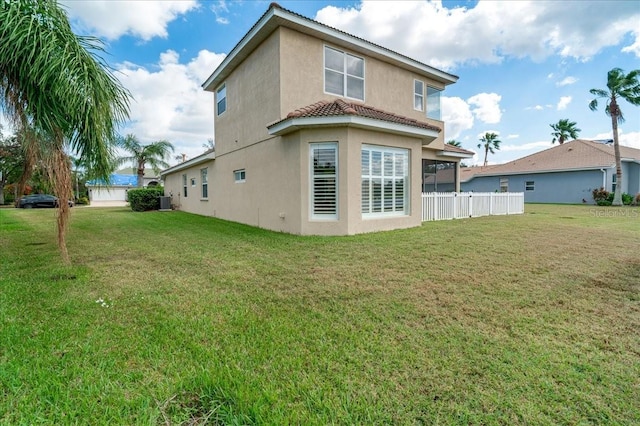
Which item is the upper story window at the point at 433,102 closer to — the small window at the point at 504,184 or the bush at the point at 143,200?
the bush at the point at 143,200

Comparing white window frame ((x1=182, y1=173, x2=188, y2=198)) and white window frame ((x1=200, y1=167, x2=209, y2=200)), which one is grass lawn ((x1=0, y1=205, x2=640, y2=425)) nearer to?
white window frame ((x1=200, y1=167, x2=209, y2=200))

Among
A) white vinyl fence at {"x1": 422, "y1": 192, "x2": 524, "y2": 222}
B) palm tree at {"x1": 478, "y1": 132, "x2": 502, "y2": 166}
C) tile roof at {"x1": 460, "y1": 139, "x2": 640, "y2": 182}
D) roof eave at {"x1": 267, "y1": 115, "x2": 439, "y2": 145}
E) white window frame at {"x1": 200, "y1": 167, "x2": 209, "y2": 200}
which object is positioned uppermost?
palm tree at {"x1": 478, "y1": 132, "x2": 502, "y2": 166}

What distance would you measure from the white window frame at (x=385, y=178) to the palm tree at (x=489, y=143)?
51248 mm

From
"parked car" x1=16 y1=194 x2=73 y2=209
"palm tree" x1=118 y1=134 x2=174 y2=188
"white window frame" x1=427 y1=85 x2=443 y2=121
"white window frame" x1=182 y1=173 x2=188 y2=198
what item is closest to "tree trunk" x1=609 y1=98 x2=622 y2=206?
"white window frame" x1=427 y1=85 x2=443 y2=121

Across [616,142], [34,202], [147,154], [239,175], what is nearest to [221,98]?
[239,175]

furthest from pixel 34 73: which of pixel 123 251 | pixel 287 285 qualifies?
pixel 287 285

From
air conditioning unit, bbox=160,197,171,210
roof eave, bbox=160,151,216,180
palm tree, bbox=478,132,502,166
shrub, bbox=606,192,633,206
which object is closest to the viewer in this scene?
roof eave, bbox=160,151,216,180

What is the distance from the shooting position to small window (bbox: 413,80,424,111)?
14.7m

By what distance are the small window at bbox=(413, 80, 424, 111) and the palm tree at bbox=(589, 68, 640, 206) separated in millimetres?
19022

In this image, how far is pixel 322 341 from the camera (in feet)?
10.3

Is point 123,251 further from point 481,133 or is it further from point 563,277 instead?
point 481,133

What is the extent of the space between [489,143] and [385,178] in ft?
173

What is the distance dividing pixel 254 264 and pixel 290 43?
779 centimetres

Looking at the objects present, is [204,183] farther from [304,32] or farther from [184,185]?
[304,32]
